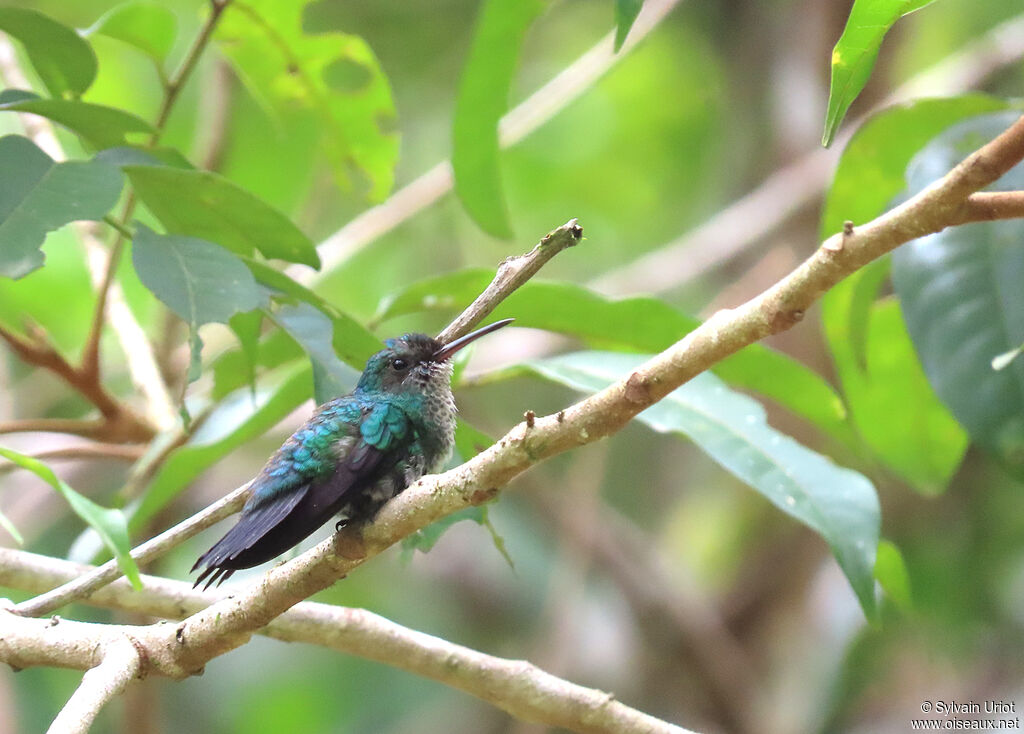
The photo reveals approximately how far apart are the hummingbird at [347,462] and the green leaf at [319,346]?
1.1 inches

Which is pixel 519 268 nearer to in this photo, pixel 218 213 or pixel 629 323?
pixel 218 213

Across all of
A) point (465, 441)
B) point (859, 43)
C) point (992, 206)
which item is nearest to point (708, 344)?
point (992, 206)

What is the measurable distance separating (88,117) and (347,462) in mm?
787

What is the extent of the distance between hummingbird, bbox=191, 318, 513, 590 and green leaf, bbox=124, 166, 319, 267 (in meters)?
0.31

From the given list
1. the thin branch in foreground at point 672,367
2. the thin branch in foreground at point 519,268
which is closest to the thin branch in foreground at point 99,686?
the thin branch in foreground at point 672,367

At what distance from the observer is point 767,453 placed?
223cm

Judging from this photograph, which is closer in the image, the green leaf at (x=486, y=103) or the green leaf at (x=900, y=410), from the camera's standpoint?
the green leaf at (x=486, y=103)

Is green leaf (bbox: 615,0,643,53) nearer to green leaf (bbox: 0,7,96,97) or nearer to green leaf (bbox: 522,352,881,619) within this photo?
green leaf (bbox: 522,352,881,619)

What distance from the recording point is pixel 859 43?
1.61 meters

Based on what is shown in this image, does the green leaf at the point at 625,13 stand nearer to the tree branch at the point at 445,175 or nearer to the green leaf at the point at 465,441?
the green leaf at the point at 465,441

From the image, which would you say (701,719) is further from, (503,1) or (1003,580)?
(503,1)

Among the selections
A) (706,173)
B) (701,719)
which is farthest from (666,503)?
(706,173)

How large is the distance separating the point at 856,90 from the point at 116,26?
1612 mm

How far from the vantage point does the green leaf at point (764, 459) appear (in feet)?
6.63
